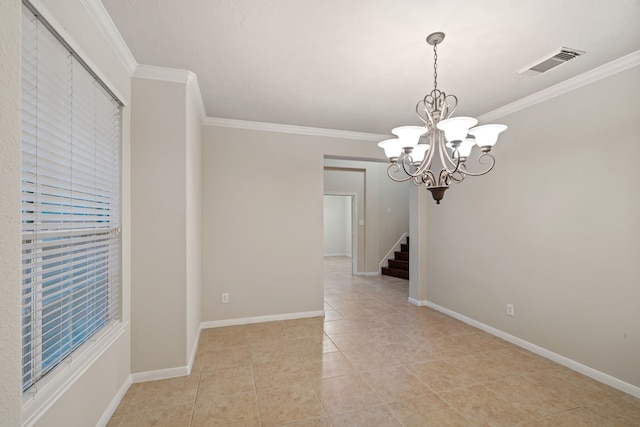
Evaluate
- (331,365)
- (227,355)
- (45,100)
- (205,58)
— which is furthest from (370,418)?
(205,58)

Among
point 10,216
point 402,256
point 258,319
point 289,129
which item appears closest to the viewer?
point 10,216

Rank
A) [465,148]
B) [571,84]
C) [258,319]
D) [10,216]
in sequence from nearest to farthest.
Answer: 1. [10,216]
2. [465,148]
3. [571,84]
4. [258,319]

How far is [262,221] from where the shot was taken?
154 inches

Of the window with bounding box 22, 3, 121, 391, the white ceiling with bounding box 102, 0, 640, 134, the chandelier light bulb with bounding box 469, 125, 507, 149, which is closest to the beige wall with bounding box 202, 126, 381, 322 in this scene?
the white ceiling with bounding box 102, 0, 640, 134

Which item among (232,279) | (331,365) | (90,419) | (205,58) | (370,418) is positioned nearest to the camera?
(90,419)

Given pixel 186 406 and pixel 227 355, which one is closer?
pixel 186 406

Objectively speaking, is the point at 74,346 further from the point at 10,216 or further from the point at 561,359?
the point at 561,359

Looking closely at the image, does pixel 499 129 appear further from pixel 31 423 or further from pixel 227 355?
pixel 227 355

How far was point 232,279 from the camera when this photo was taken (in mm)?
3799

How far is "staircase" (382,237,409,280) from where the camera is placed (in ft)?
22.3

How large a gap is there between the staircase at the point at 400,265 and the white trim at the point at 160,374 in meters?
5.10

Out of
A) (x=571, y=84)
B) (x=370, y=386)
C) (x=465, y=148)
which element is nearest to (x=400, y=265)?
(x=370, y=386)

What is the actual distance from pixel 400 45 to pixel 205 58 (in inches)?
58.9

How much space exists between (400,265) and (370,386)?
15.6 ft
